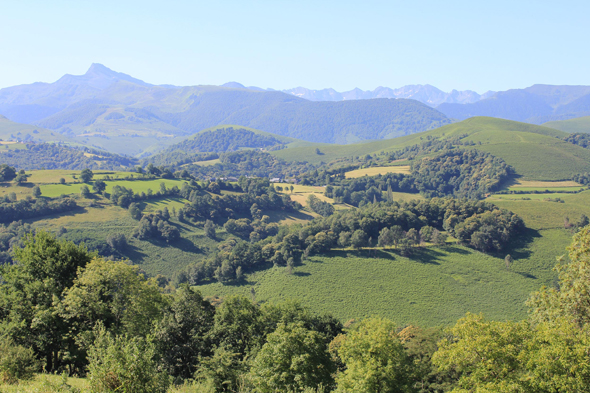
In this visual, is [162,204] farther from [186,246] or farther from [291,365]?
[291,365]

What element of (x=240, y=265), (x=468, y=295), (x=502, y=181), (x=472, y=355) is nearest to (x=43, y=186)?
(x=240, y=265)

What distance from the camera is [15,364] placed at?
1895cm

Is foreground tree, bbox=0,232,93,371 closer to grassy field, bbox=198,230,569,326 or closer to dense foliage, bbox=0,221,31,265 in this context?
grassy field, bbox=198,230,569,326

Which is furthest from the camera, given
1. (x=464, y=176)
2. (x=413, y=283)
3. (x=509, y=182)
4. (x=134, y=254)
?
(x=464, y=176)

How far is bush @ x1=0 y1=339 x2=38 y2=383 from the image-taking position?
59.9 ft

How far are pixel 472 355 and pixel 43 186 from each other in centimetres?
14756

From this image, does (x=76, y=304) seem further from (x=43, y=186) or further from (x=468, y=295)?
(x=43, y=186)

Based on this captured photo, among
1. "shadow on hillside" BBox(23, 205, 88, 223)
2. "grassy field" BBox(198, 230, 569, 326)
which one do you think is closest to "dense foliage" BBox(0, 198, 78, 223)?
"shadow on hillside" BBox(23, 205, 88, 223)

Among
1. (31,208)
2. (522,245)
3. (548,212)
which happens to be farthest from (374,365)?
(31,208)

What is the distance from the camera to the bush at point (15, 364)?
18.3 m

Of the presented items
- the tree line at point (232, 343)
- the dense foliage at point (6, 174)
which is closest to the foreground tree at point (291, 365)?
the tree line at point (232, 343)

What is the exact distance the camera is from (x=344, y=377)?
81.5ft

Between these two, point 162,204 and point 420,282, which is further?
point 162,204

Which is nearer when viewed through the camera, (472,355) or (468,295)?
(472,355)
